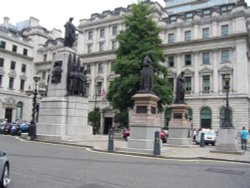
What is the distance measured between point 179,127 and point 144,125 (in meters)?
7.50

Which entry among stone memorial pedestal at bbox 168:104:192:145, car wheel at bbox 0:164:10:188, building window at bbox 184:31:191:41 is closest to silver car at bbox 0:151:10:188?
car wheel at bbox 0:164:10:188

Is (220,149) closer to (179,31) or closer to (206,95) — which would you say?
(206,95)

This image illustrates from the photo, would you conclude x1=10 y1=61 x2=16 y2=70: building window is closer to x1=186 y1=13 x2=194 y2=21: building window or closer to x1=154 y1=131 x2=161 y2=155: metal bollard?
x1=186 y1=13 x2=194 y2=21: building window

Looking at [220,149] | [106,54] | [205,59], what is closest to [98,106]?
[106,54]

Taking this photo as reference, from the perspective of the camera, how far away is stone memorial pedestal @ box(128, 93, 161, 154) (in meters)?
15.1

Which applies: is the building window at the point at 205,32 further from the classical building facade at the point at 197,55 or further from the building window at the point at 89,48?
the building window at the point at 89,48

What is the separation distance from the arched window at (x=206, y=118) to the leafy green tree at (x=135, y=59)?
12.9 m

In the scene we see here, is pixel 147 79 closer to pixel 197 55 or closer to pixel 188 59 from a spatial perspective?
pixel 197 55

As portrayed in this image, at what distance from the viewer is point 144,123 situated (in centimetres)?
1538

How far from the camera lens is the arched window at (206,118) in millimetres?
44938

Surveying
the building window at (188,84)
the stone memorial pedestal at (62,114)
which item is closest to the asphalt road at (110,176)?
the stone memorial pedestal at (62,114)

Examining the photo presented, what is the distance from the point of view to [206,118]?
45.3 meters

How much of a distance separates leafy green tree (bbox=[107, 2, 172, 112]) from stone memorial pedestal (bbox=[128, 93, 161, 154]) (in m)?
16.9

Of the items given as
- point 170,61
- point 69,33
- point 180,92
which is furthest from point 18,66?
point 180,92
